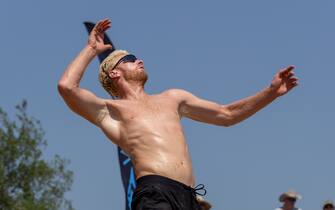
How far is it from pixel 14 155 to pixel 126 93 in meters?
27.8

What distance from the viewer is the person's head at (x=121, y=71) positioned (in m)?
6.60

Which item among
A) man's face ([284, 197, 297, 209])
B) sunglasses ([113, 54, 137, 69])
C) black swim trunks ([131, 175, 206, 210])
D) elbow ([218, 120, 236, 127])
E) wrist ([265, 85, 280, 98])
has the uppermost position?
man's face ([284, 197, 297, 209])

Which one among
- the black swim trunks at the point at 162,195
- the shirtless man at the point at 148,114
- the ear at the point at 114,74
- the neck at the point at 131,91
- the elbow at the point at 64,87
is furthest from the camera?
the ear at the point at 114,74

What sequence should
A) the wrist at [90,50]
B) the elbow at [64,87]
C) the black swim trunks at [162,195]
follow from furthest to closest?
the wrist at [90,50] < the elbow at [64,87] < the black swim trunks at [162,195]

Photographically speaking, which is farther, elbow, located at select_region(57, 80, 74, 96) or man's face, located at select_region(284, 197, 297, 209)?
man's face, located at select_region(284, 197, 297, 209)

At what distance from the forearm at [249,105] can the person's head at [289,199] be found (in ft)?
11.9

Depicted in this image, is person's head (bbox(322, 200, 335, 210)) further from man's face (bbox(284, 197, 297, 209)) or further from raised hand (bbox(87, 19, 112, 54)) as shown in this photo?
raised hand (bbox(87, 19, 112, 54))

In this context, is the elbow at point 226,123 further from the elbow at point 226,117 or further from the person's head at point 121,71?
the person's head at point 121,71

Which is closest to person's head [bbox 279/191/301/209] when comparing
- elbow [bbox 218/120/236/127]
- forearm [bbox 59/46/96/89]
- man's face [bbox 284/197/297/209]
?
man's face [bbox 284/197/297/209]

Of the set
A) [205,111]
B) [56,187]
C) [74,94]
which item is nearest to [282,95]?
[205,111]

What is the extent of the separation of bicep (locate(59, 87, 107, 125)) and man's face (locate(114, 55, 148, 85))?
36 cm

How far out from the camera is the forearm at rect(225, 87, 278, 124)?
21.6ft

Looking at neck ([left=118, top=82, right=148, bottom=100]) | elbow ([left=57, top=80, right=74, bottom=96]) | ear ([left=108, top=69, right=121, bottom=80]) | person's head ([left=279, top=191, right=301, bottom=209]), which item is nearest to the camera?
elbow ([left=57, top=80, right=74, bottom=96])

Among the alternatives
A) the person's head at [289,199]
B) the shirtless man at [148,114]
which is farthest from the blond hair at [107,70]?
the person's head at [289,199]
